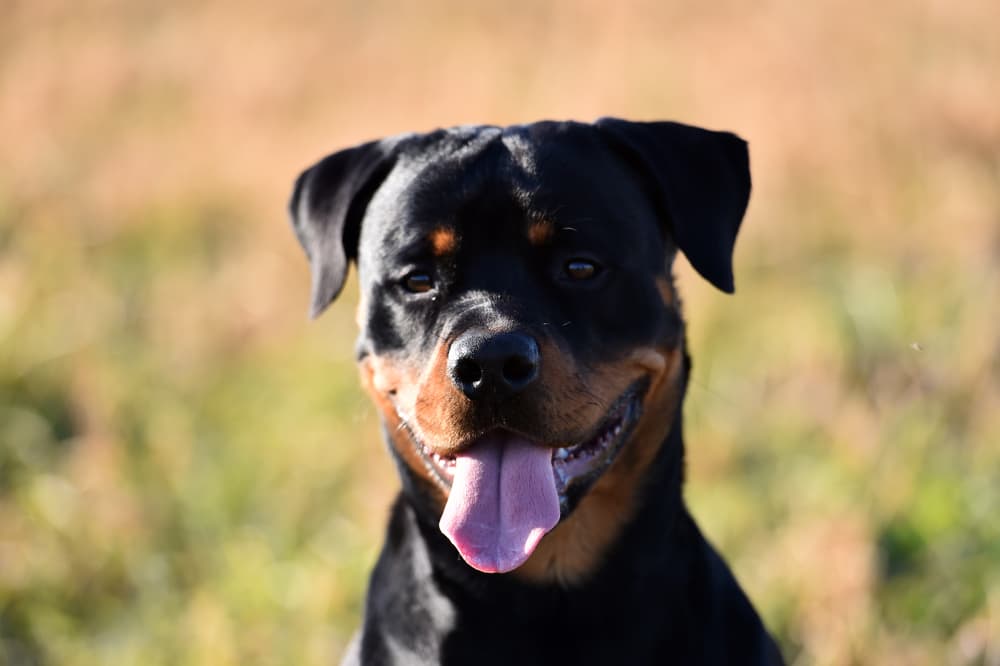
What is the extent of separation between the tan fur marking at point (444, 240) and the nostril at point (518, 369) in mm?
384

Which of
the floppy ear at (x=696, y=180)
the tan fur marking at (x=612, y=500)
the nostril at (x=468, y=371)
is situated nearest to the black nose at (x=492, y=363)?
the nostril at (x=468, y=371)

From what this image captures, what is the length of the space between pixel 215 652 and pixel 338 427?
1633 mm

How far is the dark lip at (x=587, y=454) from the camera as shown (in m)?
Answer: 2.36

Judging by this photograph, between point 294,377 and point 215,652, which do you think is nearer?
point 215,652

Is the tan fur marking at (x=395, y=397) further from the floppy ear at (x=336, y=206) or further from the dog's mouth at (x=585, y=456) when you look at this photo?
the floppy ear at (x=336, y=206)

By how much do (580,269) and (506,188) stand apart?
23 cm

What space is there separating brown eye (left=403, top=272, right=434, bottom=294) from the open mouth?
1.08ft

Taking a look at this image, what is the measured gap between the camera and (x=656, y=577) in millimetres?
2432

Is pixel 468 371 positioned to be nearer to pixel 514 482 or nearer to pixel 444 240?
pixel 514 482

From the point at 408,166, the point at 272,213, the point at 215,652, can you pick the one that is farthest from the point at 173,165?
the point at 408,166

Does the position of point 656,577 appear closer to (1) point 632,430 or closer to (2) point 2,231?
(1) point 632,430

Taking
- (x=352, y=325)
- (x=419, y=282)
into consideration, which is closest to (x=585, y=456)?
(x=419, y=282)

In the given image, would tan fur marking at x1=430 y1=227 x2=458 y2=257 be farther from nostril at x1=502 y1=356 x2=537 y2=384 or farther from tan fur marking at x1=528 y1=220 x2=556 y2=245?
nostril at x1=502 y1=356 x2=537 y2=384

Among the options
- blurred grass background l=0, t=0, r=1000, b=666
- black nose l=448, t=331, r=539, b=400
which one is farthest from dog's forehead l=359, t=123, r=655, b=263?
blurred grass background l=0, t=0, r=1000, b=666
